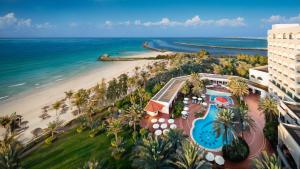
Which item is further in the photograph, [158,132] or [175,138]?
[158,132]

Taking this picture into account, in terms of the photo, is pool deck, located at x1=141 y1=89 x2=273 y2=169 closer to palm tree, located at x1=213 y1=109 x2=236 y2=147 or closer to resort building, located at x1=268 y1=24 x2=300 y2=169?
resort building, located at x1=268 y1=24 x2=300 y2=169

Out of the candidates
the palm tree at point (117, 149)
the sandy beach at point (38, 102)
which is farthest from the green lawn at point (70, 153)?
the sandy beach at point (38, 102)

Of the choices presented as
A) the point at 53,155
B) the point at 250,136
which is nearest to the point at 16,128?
the point at 53,155

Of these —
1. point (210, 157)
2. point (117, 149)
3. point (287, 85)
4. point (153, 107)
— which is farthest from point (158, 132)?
point (287, 85)

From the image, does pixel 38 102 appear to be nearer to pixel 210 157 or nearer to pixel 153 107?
pixel 153 107

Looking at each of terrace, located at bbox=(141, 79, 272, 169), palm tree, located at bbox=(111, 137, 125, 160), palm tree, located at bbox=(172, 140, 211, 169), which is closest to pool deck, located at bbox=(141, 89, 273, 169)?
terrace, located at bbox=(141, 79, 272, 169)
